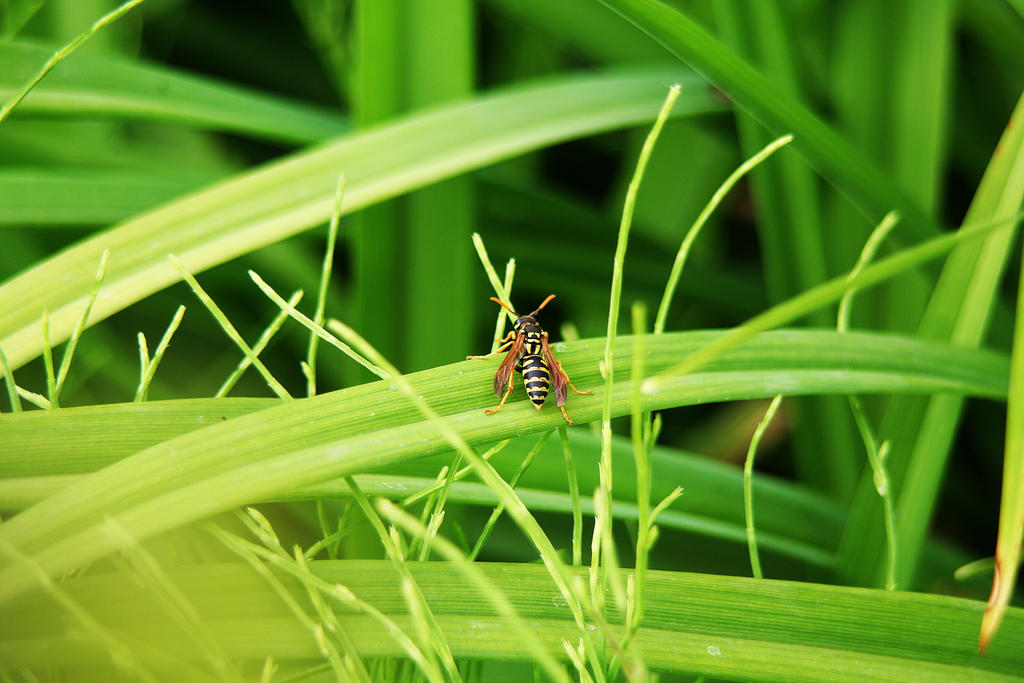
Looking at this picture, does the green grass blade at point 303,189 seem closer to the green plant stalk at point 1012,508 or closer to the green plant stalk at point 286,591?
the green plant stalk at point 286,591

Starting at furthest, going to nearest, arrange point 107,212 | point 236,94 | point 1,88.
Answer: point 236,94 → point 107,212 → point 1,88

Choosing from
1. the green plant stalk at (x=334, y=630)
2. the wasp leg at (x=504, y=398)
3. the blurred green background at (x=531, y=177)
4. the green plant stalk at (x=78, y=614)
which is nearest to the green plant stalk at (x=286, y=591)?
the green plant stalk at (x=334, y=630)

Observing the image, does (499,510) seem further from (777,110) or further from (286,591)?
(777,110)

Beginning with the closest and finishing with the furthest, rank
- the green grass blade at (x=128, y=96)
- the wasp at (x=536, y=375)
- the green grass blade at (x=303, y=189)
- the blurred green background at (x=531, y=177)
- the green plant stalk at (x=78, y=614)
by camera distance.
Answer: the green plant stalk at (x=78, y=614), the wasp at (x=536, y=375), the green grass blade at (x=303, y=189), the green grass blade at (x=128, y=96), the blurred green background at (x=531, y=177)

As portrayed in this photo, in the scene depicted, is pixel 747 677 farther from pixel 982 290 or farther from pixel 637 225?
pixel 637 225

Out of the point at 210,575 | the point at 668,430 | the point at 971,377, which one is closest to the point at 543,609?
the point at 210,575

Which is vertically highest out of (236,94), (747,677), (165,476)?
(236,94)

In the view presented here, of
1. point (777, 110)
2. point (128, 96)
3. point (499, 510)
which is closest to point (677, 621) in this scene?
point (499, 510)
